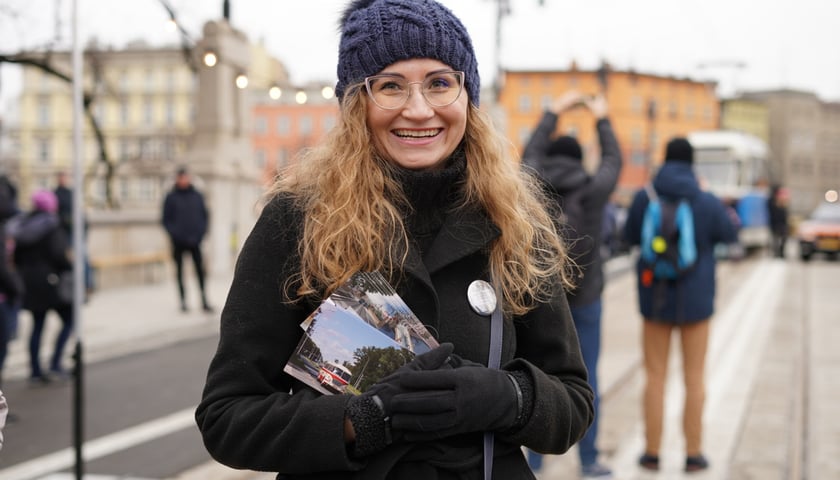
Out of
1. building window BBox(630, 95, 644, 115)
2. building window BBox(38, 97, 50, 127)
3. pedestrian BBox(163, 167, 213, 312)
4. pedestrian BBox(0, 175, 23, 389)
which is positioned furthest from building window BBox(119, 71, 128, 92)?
pedestrian BBox(0, 175, 23, 389)

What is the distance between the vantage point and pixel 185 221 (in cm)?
1261

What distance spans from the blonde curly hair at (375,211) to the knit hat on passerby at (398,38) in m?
0.06

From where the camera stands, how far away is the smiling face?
6.40ft

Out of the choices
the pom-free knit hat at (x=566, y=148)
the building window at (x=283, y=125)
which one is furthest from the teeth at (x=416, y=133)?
the building window at (x=283, y=125)

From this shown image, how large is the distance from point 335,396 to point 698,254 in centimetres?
434

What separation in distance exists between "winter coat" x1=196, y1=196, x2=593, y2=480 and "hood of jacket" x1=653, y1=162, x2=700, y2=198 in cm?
386

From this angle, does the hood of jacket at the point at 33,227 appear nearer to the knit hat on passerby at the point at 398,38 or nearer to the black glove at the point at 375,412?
the knit hat on passerby at the point at 398,38

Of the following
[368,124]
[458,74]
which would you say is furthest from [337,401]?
[458,74]

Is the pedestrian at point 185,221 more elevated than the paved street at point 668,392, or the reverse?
the pedestrian at point 185,221

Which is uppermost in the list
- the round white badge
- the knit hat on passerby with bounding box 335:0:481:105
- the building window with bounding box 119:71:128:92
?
the building window with bounding box 119:71:128:92

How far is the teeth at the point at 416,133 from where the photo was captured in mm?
1987

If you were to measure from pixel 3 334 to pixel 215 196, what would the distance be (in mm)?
10251

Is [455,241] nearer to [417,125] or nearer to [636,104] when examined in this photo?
[417,125]

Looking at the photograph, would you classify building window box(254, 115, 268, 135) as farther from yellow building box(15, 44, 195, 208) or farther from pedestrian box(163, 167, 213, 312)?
pedestrian box(163, 167, 213, 312)
